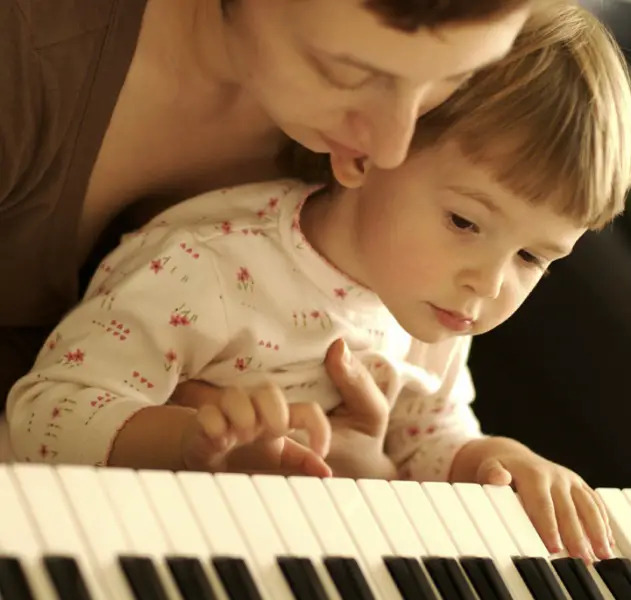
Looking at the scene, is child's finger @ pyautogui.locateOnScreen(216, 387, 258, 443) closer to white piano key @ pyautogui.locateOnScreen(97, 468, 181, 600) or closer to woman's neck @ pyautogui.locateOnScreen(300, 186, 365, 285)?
white piano key @ pyautogui.locateOnScreen(97, 468, 181, 600)

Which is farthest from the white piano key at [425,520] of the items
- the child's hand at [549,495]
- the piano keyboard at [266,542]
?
the child's hand at [549,495]

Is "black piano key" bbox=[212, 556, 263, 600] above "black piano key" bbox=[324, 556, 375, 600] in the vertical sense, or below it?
above

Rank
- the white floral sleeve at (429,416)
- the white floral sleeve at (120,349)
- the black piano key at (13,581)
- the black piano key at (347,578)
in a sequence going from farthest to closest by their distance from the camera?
the white floral sleeve at (429,416), the white floral sleeve at (120,349), the black piano key at (347,578), the black piano key at (13,581)

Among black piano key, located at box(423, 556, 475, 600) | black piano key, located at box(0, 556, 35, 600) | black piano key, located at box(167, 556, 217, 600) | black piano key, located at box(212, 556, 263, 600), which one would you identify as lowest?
black piano key, located at box(423, 556, 475, 600)

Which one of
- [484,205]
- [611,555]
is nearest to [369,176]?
[484,205]

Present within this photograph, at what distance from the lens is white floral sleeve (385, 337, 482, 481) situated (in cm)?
106

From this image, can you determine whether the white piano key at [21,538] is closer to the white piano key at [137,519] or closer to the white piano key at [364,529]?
the white piano key at [137,519]

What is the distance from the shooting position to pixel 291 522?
60 cm

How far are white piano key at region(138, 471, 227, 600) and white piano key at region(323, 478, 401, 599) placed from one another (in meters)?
0.11

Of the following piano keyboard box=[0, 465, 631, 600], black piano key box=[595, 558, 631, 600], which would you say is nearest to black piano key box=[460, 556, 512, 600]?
piano keyboard box=[0, 465, 631, 600]

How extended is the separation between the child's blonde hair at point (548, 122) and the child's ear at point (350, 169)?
0.07 meters

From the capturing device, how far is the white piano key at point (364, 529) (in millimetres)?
609

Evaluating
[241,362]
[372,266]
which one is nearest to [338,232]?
[372,266]

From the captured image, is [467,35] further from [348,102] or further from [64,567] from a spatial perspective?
[64,567]
